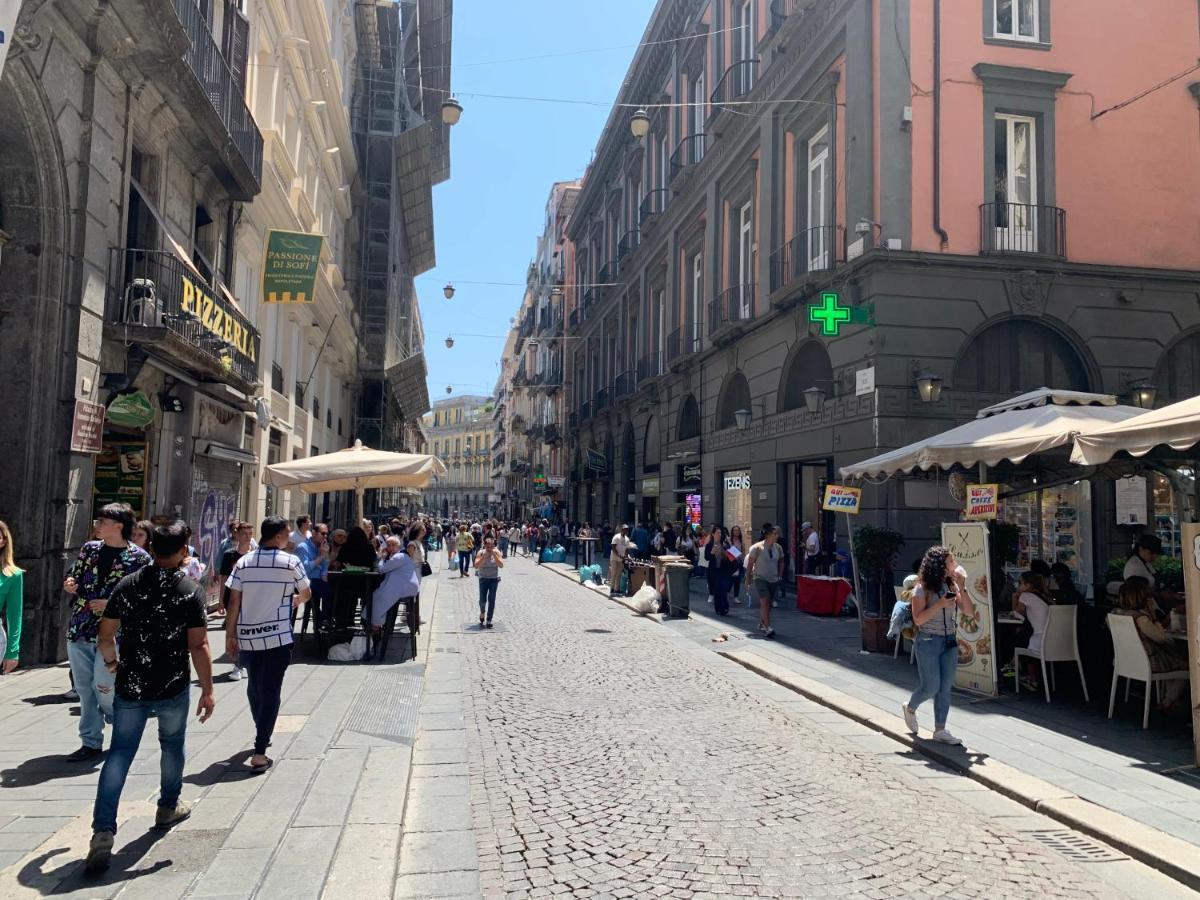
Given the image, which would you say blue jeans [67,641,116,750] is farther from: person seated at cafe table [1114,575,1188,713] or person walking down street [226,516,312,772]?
person seated at cafe table [1114,575,1188,713]

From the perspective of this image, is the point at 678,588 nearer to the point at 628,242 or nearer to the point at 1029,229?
the point at 1029,229

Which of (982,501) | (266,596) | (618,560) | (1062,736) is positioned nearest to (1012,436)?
(982,501)

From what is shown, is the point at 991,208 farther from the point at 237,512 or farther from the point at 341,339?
the point at 341,339

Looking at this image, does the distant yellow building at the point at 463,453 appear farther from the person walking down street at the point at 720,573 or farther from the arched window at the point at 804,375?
the person walking down street at the point at 720,573

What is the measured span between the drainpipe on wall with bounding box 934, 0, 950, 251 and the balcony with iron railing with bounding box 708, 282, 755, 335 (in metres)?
6.20

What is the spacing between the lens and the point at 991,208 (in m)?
16.5

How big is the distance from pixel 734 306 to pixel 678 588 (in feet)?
31.8

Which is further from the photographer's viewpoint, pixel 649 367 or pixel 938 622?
pixel 649 367

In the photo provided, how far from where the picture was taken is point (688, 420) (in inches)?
1101

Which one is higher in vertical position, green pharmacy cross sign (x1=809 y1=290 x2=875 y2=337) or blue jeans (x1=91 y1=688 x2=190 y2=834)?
green pharmacy cross sign (x1=809 y1=290 x2=875 y2=337)

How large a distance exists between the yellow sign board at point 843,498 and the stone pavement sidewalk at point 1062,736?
1.87m

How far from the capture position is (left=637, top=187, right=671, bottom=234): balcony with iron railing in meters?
31.1

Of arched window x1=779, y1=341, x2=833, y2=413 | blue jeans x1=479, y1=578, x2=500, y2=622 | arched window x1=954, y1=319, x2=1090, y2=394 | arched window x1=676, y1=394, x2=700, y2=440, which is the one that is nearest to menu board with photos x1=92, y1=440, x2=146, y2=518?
blue jeans x1=479, y1=578, x2=500, y2=622

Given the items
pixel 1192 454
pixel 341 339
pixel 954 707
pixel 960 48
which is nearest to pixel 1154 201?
pixel 960 48
